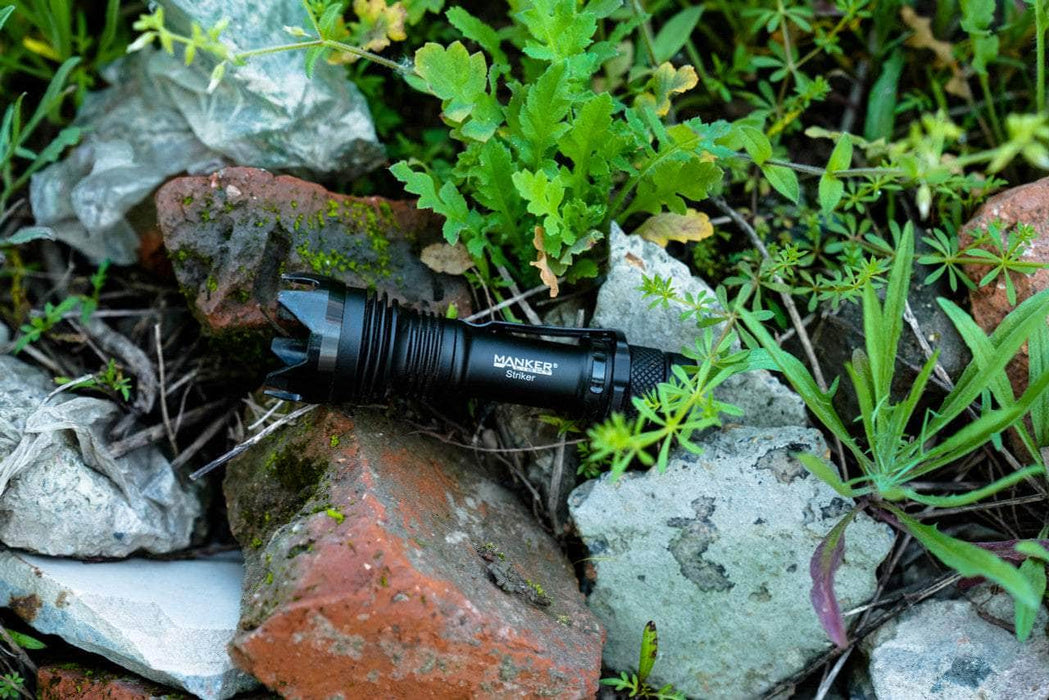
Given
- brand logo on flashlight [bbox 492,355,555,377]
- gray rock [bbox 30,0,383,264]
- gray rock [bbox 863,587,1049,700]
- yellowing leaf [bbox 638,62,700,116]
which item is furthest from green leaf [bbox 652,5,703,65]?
gray rock [bbox 863,587,1049,700]

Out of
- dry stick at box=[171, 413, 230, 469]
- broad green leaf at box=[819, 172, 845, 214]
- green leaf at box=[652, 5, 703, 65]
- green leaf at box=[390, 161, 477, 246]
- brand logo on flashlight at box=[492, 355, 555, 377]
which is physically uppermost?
green leaf at box=[652, 5, 703, 65]

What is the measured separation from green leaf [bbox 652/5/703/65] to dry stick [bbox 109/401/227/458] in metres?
1.95

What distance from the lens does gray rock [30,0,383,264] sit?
3.03m

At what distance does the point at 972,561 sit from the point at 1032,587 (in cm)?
27

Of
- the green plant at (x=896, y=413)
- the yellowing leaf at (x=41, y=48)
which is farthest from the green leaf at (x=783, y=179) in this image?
the yellowing leaf at (x=41, y=48)

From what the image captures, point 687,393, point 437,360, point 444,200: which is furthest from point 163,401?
point 687,393

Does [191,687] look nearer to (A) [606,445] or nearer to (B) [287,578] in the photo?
(B) [287,578]

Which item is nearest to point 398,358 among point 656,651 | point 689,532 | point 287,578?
point 287,578

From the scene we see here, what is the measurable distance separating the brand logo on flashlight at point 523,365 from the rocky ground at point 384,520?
0.32 metres

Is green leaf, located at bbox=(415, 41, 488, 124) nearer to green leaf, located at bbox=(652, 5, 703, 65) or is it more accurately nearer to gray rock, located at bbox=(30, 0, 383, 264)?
gray rock, located at bbox=(30, 0, 383, 264)

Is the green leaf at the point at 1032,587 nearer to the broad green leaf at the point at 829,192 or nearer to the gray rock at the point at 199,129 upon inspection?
the broad green leaf at the point at 829,192

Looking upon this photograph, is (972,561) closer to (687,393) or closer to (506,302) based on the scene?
(687,393)

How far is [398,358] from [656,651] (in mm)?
1158

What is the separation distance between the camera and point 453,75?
265 centimetres
